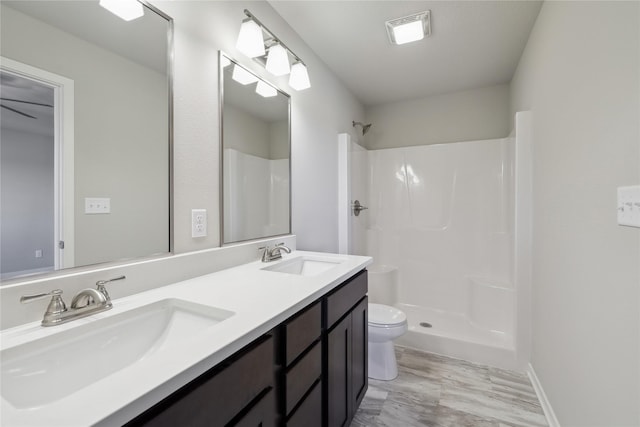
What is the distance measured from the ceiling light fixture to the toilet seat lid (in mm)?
1947

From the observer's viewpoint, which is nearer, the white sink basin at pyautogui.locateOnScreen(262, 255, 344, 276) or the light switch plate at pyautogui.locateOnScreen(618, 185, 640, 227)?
the light switch plate at pyautogui.locateOnScreen(618, 185, 640, 227)

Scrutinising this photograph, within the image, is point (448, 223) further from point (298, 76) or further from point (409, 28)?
point (298, 76)

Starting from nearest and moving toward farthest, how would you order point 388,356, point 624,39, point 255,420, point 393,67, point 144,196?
1. point 255,420
2. point 624,39
3. point 144,196
4. point 388,356
5. point 393,67

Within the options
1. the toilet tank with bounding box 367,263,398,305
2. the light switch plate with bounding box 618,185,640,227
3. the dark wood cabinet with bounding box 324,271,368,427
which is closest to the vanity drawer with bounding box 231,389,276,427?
the dark wood cabinet with bounding box 324,271,368,427

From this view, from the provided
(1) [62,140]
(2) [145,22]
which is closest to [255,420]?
(1) [62,140]

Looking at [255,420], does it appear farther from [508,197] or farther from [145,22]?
[508,197]

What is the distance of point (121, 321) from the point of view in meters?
0.77

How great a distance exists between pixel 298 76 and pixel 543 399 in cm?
244

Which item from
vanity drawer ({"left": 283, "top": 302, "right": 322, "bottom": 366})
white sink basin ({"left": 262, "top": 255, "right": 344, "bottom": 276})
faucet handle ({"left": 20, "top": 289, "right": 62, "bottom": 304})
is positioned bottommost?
vanity drawer ({"left": 283, "top": 302, "right": 322, "bottom": 366})

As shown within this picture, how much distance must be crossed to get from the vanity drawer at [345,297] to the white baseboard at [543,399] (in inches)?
46.4

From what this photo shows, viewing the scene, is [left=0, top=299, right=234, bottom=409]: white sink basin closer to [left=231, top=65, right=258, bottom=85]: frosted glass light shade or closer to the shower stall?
[left=231, top=65, right=258, bottom=85]: frosted glass light shade

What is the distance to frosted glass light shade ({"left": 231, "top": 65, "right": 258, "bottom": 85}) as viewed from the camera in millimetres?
1466

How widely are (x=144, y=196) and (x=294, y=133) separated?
114 centimetres

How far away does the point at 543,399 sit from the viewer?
5.46 feet
